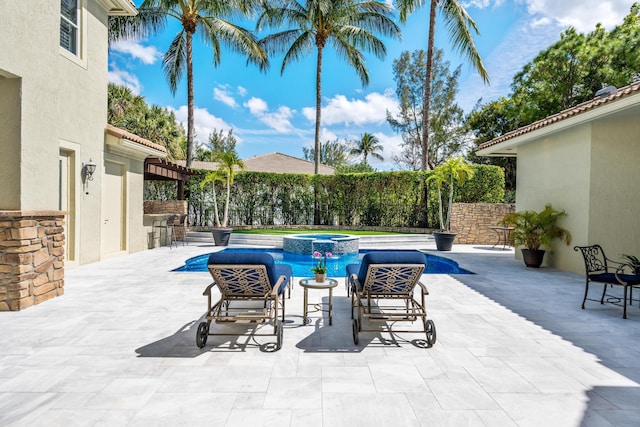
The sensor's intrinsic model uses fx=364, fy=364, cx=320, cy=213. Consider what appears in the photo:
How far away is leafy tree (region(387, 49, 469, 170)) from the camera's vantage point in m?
31.5

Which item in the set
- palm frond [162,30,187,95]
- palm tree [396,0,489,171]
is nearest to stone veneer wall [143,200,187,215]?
palm frond [162,30,187,95]

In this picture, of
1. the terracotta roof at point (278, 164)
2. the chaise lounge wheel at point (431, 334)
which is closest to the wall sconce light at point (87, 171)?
the chaise lounge wheel at point (431, 334)

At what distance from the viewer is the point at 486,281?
8.49 meters

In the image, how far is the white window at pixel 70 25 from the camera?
8.81 metres

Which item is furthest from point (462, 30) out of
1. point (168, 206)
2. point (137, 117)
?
point (137, 117)

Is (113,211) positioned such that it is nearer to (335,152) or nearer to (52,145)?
(52,145)

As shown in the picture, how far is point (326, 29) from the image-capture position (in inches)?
827

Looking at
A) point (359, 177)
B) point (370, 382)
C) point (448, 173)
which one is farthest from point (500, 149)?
point (370, 382)

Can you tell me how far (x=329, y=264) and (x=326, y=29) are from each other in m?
15.2

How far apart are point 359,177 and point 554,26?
17553 millimetres

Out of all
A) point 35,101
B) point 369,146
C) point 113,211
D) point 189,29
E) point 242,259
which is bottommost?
point 242,259

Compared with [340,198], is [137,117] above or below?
above

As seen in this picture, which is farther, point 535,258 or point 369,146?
point 369,146

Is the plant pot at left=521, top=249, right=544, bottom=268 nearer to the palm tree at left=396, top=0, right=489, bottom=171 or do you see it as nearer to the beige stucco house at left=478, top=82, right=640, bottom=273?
the beige stucco house at left=478, top=82, right=640, bottom=273
